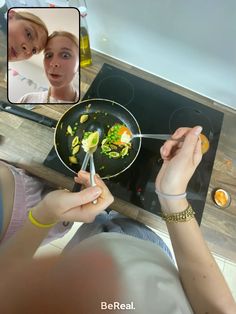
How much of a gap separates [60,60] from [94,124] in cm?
20

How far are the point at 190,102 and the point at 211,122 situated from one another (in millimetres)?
85

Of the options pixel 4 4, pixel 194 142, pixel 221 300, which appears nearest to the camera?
pixel 221 300

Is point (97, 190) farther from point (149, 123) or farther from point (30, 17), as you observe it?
point (30, 17)

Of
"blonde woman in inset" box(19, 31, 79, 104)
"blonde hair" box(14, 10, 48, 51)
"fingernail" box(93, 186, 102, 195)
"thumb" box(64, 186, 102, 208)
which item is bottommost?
"thumb" box(64, 186, 102, 208)

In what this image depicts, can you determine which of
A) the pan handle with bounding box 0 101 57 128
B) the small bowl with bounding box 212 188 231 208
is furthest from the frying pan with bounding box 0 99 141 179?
the small bowl with bounding box 212 188 231 208

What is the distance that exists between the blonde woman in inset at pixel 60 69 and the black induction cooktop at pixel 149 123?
0.06 meters

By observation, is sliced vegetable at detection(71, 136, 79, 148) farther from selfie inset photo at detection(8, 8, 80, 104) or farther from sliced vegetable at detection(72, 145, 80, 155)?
selfie inset photo at detection(8, 8, 80, 104)

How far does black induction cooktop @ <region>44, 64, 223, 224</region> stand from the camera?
2.25ft

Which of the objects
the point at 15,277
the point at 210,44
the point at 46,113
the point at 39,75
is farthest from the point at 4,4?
the point at 15,277

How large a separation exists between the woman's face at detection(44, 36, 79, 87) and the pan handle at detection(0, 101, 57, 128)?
0.11 meters

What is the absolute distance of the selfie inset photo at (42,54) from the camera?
29.4 inches

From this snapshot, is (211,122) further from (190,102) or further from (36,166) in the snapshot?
(36,166)

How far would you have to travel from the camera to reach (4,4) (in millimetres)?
733

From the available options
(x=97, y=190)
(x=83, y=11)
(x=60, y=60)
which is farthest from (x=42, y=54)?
(x=97, y=190)
